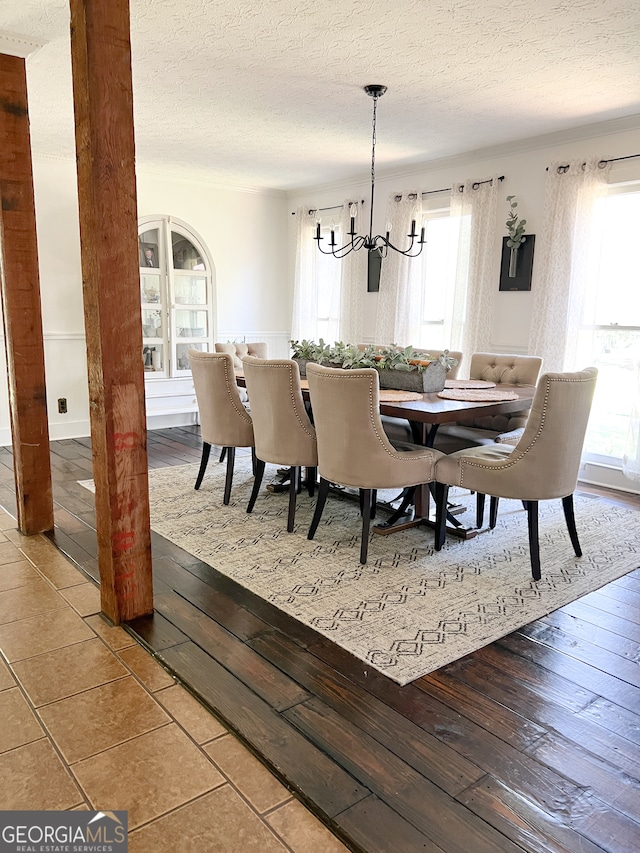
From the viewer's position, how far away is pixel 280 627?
2.44 metres

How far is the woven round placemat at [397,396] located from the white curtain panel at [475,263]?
172 cm

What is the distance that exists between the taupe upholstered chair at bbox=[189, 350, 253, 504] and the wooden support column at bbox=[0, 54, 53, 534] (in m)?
0.93

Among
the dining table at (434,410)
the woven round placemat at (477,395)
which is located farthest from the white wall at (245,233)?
the dining table at (434,410)

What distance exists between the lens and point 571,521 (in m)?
3.13

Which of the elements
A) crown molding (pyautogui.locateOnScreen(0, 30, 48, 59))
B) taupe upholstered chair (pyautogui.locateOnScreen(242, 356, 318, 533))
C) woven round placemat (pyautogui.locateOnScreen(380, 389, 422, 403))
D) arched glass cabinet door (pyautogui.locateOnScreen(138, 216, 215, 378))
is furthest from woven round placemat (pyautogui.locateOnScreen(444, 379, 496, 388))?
arched glass cabinet door (pyautogui.locateOnScreen(138, 216, 215, 378))

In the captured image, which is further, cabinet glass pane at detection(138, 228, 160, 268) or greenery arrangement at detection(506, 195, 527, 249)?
cabinet glass pane at detection(138, 228, 160, 268)

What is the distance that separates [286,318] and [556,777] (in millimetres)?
6143

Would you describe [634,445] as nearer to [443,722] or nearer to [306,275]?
Answer: [443,722]

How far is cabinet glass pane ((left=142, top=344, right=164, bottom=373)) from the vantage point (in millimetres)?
6219

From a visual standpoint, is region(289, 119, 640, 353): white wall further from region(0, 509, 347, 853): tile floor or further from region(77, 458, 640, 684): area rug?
region(0, 509, 347, 853): tile floor

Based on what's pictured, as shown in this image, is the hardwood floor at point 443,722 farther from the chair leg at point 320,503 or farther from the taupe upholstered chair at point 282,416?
the taupe upholstered chair at point 282,416

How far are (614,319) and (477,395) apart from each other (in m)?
1.63

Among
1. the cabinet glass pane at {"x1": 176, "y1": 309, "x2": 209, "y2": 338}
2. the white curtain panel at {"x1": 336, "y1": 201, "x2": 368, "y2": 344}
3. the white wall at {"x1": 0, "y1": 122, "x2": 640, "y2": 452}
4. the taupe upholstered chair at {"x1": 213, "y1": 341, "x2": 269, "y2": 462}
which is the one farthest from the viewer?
the cabinet glass pane at {"x1": 176, "y1": 309, "x2": 209, "y2": 338}

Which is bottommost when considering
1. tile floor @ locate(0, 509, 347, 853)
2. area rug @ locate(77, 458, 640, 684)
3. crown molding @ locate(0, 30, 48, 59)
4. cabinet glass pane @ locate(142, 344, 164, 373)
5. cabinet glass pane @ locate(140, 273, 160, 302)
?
tile floor @ locate(0, 509, 347, 853)
